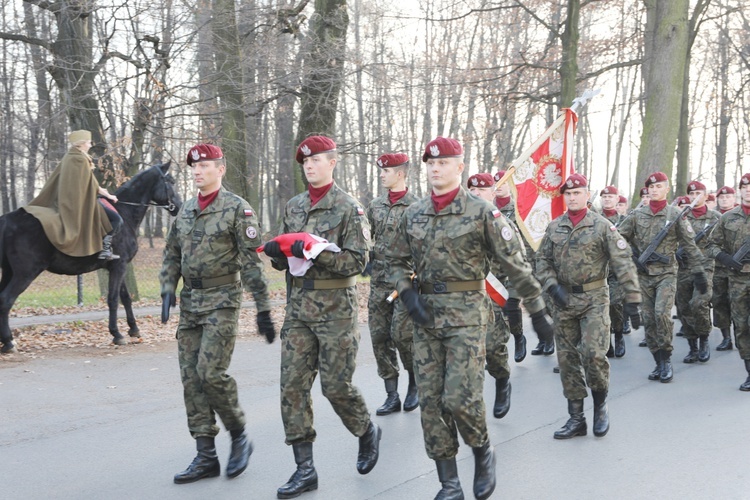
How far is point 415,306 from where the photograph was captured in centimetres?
480

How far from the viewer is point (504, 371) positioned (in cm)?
757

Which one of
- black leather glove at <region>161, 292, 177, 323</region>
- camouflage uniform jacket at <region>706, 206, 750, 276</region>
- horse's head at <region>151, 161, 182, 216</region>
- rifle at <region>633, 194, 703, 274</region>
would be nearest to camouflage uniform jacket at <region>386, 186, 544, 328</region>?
black leather glove at <region>161, 292, 177, 323</region>

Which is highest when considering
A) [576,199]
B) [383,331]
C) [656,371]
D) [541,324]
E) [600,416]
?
[576,199]

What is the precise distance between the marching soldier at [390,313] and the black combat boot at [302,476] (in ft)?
7.31

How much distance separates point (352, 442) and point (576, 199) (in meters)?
2.89

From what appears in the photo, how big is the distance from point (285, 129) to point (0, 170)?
419 inches

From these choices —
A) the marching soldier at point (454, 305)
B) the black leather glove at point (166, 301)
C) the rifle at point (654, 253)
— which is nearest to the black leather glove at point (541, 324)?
the marching soldier at point (454, 305)

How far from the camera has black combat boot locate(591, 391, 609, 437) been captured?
6688mm

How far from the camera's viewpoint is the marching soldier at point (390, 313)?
7418mm

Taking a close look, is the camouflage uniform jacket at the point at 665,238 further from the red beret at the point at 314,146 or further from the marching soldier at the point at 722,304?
the red beret at the point at 314,146

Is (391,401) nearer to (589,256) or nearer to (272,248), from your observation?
(589,256)

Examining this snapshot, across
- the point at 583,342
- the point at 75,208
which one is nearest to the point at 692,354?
the point at 583,342

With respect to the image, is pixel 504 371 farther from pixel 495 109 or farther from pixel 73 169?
pixel 495 109

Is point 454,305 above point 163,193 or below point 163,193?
below
